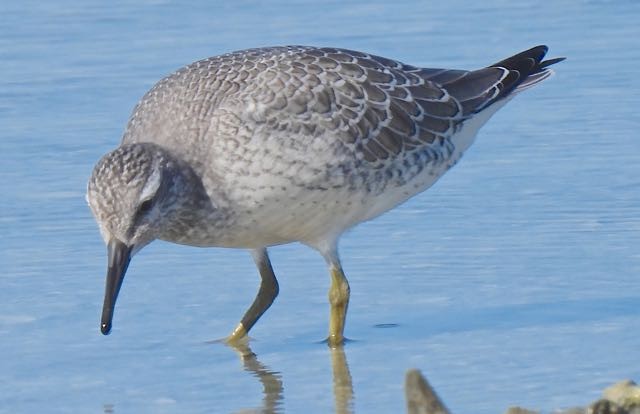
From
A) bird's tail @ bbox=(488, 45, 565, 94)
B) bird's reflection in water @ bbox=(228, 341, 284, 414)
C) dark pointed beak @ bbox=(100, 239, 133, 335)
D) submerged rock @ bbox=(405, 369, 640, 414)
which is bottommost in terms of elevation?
bird's reflection in water @ bbox=(228, 341, 284, 414)

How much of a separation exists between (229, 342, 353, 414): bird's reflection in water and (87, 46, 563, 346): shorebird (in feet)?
0.57

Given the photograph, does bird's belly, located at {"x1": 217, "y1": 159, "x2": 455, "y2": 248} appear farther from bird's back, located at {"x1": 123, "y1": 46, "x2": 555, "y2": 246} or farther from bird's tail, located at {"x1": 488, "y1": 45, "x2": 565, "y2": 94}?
bird's tail, located at {"x1": 488, "y1": 45, "x2": 565, "y2": 94}

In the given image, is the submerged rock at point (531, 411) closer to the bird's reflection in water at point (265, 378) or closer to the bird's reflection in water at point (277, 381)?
the bird's reflection in water at point (277, 381)

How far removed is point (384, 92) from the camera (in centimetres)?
1088

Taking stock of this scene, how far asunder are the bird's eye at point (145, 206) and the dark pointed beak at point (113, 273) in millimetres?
202

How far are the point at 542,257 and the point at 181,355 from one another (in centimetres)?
253

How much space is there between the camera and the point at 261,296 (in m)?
10.5

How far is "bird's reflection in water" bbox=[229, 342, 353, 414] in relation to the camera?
8953mm

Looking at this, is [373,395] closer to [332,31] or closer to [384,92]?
[384,92]

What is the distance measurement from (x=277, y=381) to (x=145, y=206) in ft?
3.72

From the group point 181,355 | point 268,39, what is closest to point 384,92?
point 181,355

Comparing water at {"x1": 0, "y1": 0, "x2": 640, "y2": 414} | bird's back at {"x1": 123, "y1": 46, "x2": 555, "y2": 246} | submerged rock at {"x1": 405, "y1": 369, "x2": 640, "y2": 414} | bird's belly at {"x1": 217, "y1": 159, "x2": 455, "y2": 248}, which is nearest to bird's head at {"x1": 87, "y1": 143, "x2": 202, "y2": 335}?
Result: bird's back at {"x1": 123, "y1": 46, "x2": 555, "y2": 246}

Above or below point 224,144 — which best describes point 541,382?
below

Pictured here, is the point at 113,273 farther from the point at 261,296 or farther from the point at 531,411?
the point at 531,411
